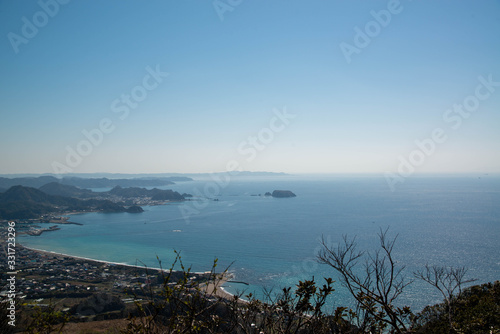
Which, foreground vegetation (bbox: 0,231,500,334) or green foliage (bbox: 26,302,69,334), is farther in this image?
green foliage (bbox: 26,302,69,334)

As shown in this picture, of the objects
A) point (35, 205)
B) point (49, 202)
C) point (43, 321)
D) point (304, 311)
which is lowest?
point (49, 202)

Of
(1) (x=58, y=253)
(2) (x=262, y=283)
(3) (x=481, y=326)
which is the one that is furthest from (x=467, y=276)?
(1) (x=58, y=253)

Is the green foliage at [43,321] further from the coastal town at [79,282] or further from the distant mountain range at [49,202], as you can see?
the distant mountain range at [49,202]

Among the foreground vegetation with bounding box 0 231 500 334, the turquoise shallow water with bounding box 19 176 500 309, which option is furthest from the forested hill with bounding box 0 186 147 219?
the foreground vegetation with bounding box 0 231 500 334

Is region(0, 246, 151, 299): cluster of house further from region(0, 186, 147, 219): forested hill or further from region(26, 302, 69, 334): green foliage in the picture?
region(0, 186, 147, 219): forested hill

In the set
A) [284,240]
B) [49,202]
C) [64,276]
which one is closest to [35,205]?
[49,202]

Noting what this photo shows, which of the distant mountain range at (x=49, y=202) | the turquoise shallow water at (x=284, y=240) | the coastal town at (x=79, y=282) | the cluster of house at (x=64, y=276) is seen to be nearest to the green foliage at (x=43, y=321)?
the coastal town at (x=79, y=282)

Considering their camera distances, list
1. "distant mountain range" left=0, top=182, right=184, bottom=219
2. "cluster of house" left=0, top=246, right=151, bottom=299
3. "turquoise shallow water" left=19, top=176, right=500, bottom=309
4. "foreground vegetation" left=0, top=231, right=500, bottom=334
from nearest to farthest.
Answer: "foreground vegetation" left=0, top=231, right=500, bottom=334, "cluster of house" left=0, top=246, right=151, bottom=299, "turquoise shallow water" left=19, top=176, right=500, bottom=309, "distant mountain range" left=0, top=182, right=184, bottom=219

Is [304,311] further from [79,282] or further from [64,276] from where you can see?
[64,276]

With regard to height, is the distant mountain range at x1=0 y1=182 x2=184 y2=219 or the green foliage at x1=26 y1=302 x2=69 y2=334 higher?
the green foliage at x1=26 y1=302 x2=69 y2=334
